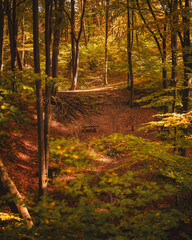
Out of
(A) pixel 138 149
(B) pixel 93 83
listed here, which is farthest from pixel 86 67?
(A) pixel 138 149

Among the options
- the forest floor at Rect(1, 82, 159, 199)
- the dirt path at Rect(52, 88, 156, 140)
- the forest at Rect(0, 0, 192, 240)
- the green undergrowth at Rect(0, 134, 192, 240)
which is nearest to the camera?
the green undergrowth at Rect(0, 134, 192, 240)

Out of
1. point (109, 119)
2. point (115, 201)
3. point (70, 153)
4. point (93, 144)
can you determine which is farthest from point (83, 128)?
point (70, 153)

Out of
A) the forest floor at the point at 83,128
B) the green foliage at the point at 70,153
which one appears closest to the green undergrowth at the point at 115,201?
the green foliage at the point at 70,153

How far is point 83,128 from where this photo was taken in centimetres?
1108

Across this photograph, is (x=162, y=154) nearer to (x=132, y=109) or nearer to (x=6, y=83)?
(x=6, y=83)

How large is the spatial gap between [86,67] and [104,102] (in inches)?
379

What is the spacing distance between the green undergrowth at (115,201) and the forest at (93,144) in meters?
0.03

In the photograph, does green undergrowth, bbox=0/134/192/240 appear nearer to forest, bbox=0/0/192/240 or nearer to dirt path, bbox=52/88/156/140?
forest, bbox=0/0/192/240

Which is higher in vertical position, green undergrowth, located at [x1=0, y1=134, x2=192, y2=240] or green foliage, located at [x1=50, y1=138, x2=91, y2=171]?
green foliage, located at [x1=50, y1=138, x2=91, y2=171]

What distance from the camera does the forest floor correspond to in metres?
6.28

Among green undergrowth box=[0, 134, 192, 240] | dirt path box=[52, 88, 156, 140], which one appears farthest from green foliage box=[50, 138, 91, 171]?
dirt path box=[52, 88, 156, 140]

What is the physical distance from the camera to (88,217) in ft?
7.56

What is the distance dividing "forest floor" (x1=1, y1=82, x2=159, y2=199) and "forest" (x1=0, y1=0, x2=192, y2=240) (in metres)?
0.05

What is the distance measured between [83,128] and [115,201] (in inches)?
248
